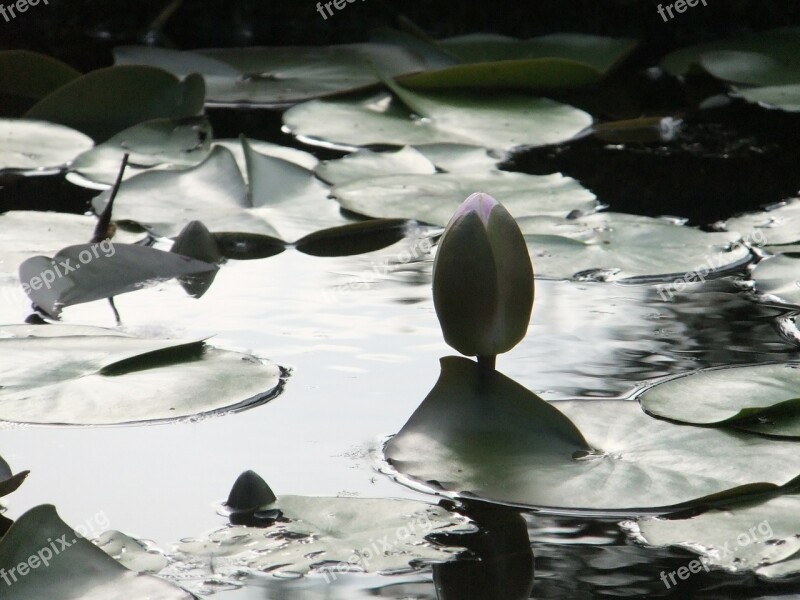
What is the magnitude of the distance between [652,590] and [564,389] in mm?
422

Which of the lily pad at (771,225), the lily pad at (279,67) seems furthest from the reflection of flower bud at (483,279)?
the lily pad at (279,67)

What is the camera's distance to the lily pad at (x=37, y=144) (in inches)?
94.4

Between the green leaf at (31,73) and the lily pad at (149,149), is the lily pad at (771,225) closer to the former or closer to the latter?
the lily pad at (149,149)

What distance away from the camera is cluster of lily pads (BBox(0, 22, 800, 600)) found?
1092 mm

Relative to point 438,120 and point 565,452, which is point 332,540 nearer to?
point 565,452

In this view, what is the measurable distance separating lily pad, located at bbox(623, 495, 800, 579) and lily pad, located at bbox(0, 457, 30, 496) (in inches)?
21.1

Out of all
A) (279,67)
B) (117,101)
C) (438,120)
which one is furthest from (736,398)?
(279,67)

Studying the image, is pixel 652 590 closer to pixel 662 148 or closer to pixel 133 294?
pixel 133 294

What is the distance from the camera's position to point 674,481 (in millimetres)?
1128

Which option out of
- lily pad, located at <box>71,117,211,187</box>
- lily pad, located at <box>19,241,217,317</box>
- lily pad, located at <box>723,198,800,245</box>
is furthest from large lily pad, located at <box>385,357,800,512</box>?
lily pad, located at <box>71,117,211,187</box>

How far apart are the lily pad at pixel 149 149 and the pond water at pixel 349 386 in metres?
0.56

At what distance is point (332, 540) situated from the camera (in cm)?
104

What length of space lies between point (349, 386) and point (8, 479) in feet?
1.57

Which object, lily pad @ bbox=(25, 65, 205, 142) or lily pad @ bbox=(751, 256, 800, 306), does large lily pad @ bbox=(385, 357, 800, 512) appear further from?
lily pad @ bbox=(25, 65, 205, 142)
